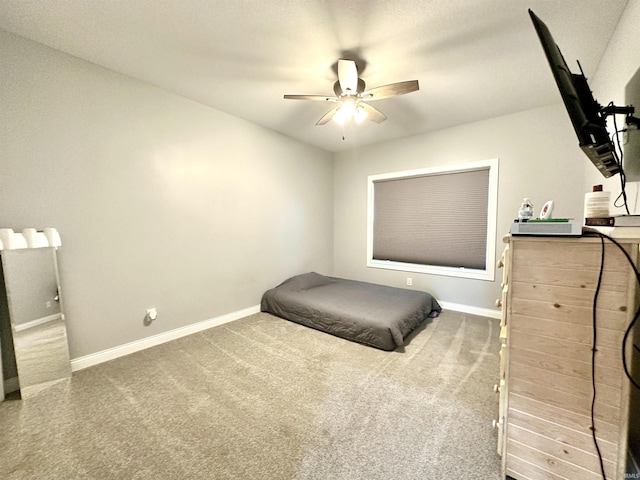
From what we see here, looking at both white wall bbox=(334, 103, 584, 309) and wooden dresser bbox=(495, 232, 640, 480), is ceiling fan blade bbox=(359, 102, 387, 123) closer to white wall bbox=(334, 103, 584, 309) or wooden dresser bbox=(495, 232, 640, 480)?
white wall bbox=(334, 103, 584, 309)

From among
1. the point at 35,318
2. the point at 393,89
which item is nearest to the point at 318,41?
the point at 393,89

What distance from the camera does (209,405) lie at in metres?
1.68

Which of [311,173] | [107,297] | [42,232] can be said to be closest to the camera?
[42,232]

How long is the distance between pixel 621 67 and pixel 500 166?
1532 millimetres

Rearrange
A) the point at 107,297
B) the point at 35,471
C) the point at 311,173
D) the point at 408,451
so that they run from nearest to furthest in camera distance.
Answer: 1. the point at 35,471
2. the point at 408,451
3. the point at 107,297
4. the point at 311,173

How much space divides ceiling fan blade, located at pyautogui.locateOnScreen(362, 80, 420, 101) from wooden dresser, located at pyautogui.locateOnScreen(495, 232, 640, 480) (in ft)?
4.86

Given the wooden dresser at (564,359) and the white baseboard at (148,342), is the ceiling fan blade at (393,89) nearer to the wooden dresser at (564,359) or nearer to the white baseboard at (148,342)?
the wooden dresser at (564,359)

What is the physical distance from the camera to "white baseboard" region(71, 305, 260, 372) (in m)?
2.12

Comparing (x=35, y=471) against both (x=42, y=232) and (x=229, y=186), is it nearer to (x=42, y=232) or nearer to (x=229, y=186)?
(x=42, y=232)

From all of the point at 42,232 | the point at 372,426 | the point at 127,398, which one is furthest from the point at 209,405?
the point at 42,232

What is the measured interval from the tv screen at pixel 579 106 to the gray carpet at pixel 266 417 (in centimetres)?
160

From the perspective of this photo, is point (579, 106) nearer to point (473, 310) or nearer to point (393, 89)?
point (393, 89)

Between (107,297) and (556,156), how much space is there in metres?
4.88

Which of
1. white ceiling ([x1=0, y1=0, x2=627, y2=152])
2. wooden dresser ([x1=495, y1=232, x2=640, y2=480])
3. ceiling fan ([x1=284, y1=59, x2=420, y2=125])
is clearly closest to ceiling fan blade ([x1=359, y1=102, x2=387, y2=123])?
ceiling fan ([x1=284, y1=59, x2=420, y2=125])
